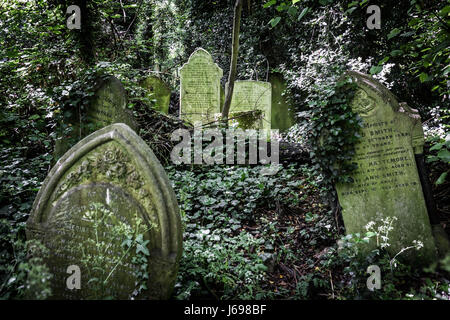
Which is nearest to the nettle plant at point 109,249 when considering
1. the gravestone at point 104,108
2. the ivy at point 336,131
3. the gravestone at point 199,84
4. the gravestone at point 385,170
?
the gravestone at point 104,108

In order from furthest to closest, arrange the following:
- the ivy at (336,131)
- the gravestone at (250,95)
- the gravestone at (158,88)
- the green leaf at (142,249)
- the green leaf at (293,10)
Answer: the gravestone at (250,95) → the gravestone at (158,88) → the ivy at (336,131) → the green leaf at (293,10) → the green leaf at (142,249)

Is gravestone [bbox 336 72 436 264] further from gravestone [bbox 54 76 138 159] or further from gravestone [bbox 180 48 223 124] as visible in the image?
gravestone [bbox 180 48 223 124]

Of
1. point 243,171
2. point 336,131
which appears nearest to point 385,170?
point 336,131

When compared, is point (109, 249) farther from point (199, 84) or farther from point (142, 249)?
point (199, 84)

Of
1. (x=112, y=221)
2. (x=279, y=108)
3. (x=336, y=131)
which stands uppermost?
(x=279, y=108)

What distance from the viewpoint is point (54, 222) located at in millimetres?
Result: 2203

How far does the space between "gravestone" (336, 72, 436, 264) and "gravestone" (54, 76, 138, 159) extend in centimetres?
A: 332

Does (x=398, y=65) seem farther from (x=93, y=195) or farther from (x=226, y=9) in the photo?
(x=226, y=9)

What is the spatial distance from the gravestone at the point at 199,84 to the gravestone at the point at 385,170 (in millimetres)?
5177

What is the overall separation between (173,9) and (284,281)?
1714cm

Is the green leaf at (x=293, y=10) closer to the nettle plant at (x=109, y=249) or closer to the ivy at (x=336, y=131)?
the ivy at (x=336, y=131)

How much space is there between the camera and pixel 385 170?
10.5 feet

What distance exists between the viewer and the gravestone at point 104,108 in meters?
3.90

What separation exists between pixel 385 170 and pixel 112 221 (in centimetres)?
316
